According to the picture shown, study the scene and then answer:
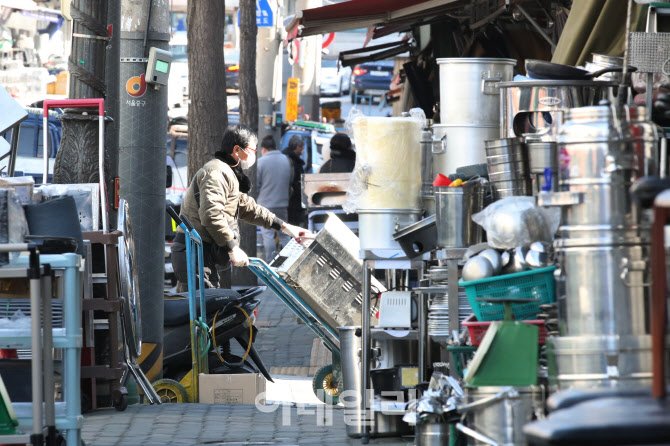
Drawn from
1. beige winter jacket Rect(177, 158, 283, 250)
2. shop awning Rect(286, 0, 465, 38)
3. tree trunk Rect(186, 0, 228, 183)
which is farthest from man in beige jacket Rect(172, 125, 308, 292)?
tree trunk Rect(186, 0, 228, 183)

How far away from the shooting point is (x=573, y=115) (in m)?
4.00

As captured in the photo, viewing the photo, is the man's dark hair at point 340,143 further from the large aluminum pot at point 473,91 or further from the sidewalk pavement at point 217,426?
the large aluminum pot at point 473,91

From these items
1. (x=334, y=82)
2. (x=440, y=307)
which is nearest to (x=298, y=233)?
(x=440, y=307)

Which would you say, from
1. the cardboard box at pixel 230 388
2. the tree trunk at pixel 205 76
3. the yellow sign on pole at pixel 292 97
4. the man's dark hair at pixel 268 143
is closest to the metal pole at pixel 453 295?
the cardboard box at pixel 230 388

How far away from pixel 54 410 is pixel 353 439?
219 cm

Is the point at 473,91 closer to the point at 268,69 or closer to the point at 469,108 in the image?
the point at 469,108

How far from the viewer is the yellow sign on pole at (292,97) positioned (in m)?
28.5

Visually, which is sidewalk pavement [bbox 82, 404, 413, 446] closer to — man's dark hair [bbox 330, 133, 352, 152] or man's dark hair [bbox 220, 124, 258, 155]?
man's dark hair [bbox 220, 124, 258, 155]

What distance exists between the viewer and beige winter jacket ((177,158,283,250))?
8781mm

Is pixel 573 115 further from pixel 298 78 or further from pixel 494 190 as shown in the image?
pixel 298 78

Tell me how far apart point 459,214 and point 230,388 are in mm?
3212

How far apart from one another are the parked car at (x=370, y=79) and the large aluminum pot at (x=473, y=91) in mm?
34315

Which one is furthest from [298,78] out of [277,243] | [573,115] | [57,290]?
[573,115]

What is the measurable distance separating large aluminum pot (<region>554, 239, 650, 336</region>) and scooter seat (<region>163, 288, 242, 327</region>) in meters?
4.96
